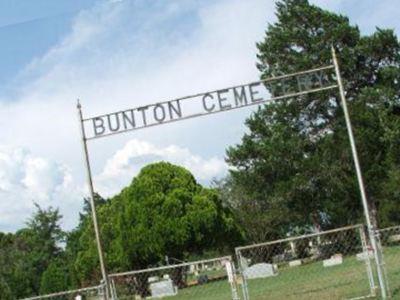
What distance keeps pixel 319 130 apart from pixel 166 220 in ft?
39.4

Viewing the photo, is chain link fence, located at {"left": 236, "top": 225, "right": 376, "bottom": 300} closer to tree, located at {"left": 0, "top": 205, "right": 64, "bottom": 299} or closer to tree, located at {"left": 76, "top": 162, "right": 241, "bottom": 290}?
tree, located at {"left": 76, "top": 162, "right": 241, "bottom": 290}

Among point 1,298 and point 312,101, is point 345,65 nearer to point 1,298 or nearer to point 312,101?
point 312,101

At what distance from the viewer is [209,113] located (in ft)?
37.0

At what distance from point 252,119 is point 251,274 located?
14.8 m

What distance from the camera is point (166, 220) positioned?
34.3 m

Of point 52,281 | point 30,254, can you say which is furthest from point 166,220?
point 30,254

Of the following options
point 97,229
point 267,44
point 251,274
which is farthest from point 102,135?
point 267,44

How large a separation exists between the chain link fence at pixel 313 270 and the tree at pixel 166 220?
2.41 m

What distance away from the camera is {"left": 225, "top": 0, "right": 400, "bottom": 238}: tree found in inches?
1527

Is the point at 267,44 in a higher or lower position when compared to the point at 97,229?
higher

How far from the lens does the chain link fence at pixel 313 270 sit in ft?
43.8

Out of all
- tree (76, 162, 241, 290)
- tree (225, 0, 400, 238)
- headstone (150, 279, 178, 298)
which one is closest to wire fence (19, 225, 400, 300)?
headstone (150, 279, 178, 298)

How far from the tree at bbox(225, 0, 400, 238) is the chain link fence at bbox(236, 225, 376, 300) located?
2.66m

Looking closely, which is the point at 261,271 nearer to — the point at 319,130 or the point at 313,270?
the point at 313,270
